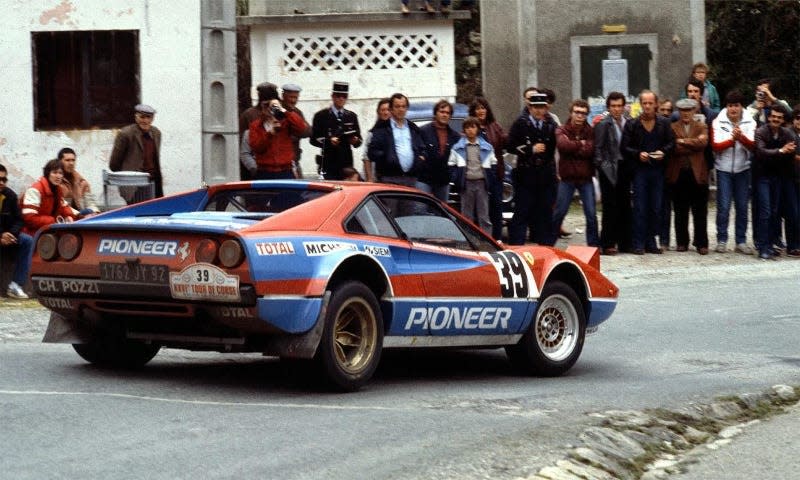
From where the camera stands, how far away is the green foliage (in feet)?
103

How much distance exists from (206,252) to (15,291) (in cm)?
619

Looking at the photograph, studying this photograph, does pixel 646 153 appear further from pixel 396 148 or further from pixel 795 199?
pixel 396 148

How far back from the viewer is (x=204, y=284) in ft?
29.5

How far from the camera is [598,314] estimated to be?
457 inches

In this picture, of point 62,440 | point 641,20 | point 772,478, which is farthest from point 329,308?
point 641,20

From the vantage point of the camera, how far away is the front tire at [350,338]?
9.26 meters

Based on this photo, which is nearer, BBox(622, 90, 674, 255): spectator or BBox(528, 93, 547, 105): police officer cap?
BBox(528, 93, 547, 105): police officer cap

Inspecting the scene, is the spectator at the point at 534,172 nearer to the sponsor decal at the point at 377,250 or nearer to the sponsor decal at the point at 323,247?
the sponsor decal at the point at 377,250

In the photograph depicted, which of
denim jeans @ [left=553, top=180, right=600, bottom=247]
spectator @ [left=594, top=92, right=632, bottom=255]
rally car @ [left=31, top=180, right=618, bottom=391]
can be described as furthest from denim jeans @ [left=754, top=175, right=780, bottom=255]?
rally car @ [left=31, top=180, right=618, bottom=391]

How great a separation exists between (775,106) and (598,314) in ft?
27.3

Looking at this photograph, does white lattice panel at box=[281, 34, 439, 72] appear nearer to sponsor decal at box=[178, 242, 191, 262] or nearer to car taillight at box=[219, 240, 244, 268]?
sponsor decal at box=[178, 242, 191, 262]

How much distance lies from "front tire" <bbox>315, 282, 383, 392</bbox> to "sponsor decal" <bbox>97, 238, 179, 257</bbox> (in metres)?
0.95

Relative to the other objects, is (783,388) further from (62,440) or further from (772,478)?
(62,440)

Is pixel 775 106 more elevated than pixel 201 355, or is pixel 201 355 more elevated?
pixel 775 106
